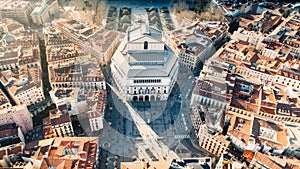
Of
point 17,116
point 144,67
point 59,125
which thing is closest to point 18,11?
point 17,116

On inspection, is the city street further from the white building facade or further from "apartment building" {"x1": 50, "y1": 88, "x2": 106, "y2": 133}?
"apartment building" {"x1": 50, "y1": 88, "x2": 106, "y2": 133}

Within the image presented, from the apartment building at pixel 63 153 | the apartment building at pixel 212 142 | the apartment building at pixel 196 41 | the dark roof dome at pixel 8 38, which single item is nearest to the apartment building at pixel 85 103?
the apartment building at pixel 63 153

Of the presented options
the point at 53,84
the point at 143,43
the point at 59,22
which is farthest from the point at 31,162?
the point at 59,22

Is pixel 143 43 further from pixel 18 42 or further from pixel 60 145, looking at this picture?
pixel 18 42

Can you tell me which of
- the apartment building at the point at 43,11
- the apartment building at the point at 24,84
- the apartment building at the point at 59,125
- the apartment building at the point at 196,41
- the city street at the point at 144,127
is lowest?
the city street at the point at 144,127

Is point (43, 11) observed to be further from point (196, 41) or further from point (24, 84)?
point (196, 41)

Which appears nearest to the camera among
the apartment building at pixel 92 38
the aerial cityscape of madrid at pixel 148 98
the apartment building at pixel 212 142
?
the aerial cityscape of madrid at pixel 148 98

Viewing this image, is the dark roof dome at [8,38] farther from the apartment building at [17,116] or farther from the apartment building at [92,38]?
the apartment building at [17,116]
